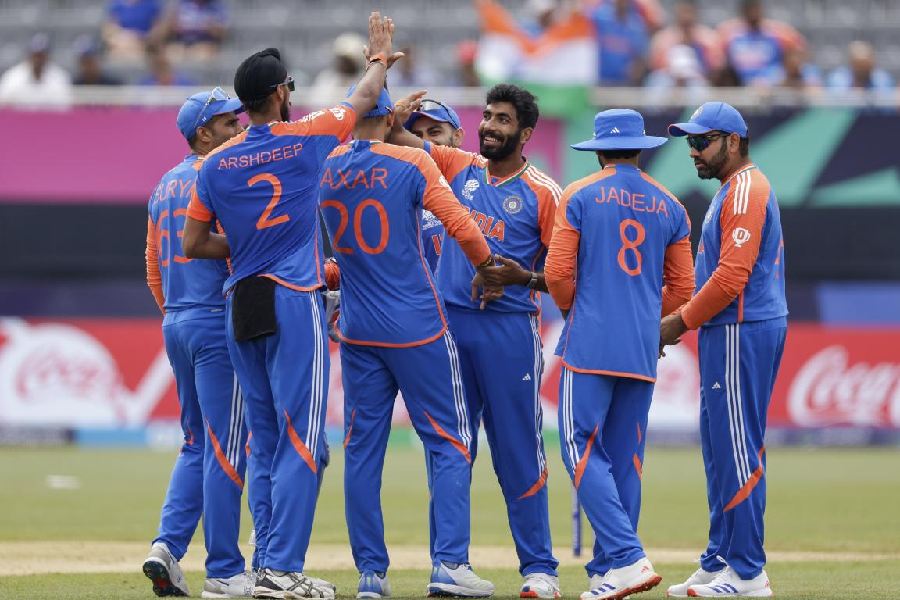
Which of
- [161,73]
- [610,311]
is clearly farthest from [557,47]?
[610,311]

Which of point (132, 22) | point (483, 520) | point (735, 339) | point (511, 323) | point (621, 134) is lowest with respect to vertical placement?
point (483, 520)

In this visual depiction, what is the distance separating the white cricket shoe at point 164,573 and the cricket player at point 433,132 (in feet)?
8.03

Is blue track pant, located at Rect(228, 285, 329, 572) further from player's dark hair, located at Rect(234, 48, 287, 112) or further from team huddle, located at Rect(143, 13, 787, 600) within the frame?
player's dark hair, located at Rect(234, 48, 287, 112)

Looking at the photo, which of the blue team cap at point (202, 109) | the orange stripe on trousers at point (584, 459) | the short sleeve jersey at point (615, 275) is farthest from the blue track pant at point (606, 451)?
the blue team cap at point (202, 109)

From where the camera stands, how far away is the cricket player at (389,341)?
8.81 meters

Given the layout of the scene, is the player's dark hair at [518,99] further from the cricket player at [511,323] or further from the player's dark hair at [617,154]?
the player's dark hair at [617,154]

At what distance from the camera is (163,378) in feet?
65.6

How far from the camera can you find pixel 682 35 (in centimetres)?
2172

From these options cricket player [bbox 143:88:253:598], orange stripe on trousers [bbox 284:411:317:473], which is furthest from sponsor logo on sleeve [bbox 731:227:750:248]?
cricket player [bbox 143:88:253:598]

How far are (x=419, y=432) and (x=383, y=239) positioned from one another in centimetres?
114

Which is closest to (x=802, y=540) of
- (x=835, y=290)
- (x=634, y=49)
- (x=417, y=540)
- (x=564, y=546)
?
(x=564, y=546)

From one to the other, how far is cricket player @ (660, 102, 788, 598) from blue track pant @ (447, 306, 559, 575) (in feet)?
2.77

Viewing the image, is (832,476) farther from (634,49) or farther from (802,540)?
(634,49)

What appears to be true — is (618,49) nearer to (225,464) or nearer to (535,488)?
(535,488)
